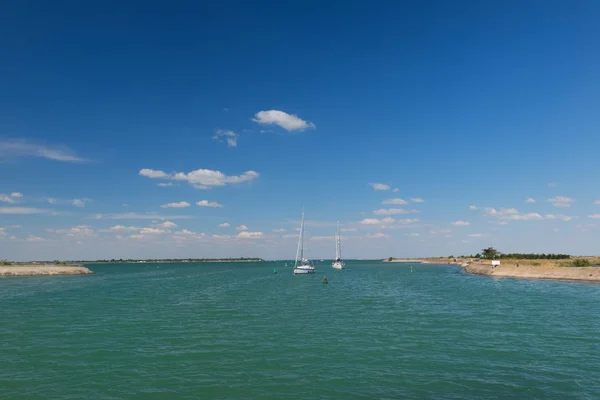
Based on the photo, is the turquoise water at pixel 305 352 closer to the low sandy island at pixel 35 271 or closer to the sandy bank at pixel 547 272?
the sandy bank at pixel 547 272

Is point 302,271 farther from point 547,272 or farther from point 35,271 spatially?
point 35,271

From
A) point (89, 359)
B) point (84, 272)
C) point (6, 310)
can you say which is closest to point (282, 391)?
point (89, 359)

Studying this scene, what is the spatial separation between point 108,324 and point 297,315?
21.3m

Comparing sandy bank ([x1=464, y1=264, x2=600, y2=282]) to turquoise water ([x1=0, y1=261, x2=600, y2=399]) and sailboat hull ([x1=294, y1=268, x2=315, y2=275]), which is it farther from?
sailboat hull ([x1=294, y1=268, x2=315, y2=275])

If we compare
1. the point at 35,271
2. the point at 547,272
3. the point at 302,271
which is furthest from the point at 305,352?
the point at 35,271

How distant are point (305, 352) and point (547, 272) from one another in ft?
312

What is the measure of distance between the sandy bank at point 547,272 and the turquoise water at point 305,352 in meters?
47.5

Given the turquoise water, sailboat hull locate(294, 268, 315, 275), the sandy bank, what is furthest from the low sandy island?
the sandy bank

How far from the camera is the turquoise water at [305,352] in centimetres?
2106

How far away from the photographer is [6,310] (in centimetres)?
5375


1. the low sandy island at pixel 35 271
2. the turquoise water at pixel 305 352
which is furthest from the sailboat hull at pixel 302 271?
the low sandy island at pixel 35 271

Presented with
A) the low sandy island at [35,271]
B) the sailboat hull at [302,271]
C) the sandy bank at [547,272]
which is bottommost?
the low sandy island at [35,271]

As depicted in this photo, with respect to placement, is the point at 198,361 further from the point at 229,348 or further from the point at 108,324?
the point at 108,324

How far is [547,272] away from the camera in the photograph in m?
98.3
